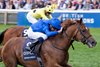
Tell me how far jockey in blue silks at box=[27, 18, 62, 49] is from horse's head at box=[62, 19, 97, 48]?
237mm

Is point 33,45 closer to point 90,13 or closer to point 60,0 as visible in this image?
point 90,13

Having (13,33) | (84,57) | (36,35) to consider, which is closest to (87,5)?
(84,57)

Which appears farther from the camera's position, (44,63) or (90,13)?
(90,13)

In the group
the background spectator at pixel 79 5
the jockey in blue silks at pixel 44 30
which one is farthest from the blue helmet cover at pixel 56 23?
the background spectator at pixel 79 5

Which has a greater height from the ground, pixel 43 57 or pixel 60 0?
pixel 43 57

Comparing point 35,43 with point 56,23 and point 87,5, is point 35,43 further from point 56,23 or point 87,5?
point 87,5

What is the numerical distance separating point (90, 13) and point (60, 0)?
2.96 metres

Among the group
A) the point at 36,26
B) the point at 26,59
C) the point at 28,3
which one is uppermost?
the point at 36,26

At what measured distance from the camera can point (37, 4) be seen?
92.1 feet

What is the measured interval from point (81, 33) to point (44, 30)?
963 mm

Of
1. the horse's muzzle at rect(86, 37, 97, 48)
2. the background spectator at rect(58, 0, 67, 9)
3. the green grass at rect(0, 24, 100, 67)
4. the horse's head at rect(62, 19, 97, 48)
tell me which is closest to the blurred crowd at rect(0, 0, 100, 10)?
the background spectator at rect(58, 0, 67, 9)

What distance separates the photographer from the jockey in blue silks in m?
8.67

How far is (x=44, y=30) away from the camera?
8922 mm

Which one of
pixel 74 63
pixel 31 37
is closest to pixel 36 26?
pixel 31 37
